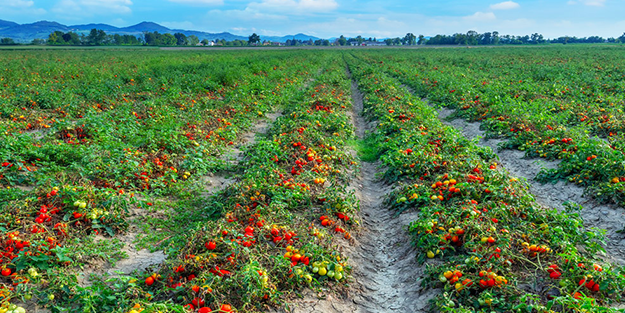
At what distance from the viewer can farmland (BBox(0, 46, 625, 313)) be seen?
360 centimetres

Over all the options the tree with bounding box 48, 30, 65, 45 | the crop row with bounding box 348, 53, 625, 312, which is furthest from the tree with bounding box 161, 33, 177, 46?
Result: the crop row with bounding box 348, 53, 625, 312

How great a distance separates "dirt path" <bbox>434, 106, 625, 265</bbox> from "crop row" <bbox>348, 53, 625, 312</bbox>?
31 cm

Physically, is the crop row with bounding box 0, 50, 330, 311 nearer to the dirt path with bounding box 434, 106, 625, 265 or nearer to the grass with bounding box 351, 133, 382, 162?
the grass with bounding box 351, 133, 382, 162

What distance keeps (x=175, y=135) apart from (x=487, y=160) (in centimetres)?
696

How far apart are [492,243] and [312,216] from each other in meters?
2.43

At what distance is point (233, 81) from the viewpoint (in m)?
16.8

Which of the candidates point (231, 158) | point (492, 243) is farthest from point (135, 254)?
point (492, 243)

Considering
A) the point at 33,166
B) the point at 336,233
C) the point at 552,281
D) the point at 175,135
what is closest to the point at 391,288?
the point at 336,233

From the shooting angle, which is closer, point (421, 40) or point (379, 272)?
point (379, 272)

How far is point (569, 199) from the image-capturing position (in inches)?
238

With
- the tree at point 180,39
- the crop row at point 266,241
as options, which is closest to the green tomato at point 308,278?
the crop row at point 266,241

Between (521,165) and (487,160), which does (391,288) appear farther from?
(521,165)

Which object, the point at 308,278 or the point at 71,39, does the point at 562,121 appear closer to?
the point at 308,278

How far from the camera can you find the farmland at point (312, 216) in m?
3.60
